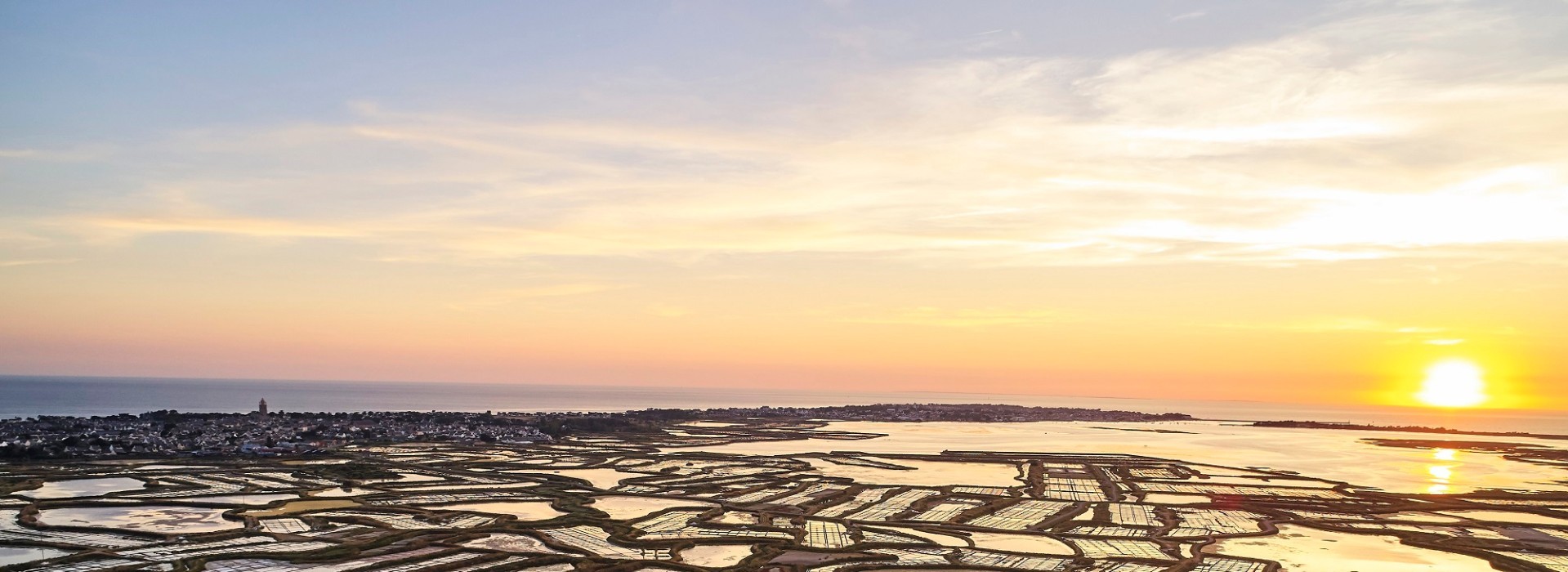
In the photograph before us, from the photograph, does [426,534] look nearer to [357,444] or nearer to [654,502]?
[654,502]

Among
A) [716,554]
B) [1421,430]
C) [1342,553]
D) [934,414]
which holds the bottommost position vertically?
[1342,553]

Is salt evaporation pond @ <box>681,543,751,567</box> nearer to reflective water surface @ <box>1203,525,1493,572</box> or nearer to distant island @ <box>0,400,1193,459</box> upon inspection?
reflective water surface @ <box>1203,525,1493,572</box>

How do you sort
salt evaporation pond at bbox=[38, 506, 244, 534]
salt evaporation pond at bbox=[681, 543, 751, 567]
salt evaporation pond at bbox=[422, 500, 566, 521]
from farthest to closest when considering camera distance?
1. salt evaporation pond at bbox=[422, 500, 566, 521]
2. salt evaporation pond at bbox=[38, 506, 244, 534]
3. salt evaporation pond at bbox=[681, 543, 751, 567]

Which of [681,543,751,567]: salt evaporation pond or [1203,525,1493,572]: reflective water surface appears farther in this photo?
[1203,525,1493,572]: reflective water surface

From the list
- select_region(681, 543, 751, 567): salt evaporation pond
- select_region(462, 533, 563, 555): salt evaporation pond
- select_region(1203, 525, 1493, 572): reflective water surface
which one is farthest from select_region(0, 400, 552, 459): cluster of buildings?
select_region(1203, 525, 1493, 572): reflective water surface

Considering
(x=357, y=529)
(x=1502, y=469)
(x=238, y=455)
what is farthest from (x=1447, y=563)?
(x=238, y=455)

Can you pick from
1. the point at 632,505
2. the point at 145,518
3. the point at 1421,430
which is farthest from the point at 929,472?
the point at 1421,430

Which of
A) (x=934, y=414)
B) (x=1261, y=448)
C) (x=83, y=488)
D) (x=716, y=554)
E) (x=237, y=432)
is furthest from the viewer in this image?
(x=934, y=414)

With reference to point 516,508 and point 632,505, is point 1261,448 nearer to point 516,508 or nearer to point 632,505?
point 632,505
